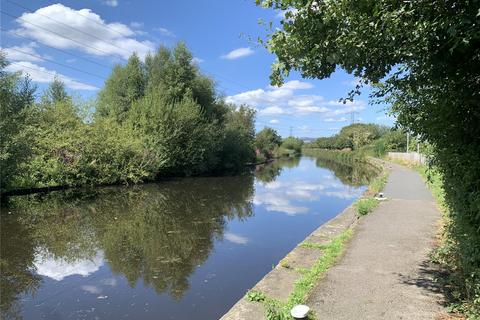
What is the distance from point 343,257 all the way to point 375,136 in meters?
89.6

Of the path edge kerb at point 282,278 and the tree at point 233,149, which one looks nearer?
the path edge kerb at point 282,278

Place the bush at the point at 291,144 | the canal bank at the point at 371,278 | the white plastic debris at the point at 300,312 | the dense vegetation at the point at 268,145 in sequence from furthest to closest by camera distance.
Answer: the bush at the point at 291,144
the dense vegetation at the point at 268,145
the canal bank at the point at 371,278
the white plastic debris at the point at 300,312

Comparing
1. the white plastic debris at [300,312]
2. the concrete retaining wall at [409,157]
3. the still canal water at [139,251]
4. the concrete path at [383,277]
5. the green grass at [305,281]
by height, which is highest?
the concrete retaining wall at [409,157]

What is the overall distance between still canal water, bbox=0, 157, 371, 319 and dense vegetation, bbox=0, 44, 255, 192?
9.33 ft

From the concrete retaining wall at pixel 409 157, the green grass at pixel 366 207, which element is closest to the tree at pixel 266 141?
the concrete retaining wall at pixel 409 157

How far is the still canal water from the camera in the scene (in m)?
7.46

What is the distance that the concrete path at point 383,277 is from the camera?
513 cm

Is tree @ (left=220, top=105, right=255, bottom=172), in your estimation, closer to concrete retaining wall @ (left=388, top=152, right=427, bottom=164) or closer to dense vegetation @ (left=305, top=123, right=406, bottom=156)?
dense vegetation @ (left=305, top=123, right=406, bottom=156)

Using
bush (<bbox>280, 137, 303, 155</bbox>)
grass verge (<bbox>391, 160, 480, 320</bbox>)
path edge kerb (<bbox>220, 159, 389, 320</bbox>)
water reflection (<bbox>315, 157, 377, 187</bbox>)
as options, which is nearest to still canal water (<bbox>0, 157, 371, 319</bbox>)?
path edge kerb (<bbox>220, 159, 389, 320</bbox>)

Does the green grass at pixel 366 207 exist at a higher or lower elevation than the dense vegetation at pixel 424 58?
lower

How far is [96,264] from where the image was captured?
32.3ft

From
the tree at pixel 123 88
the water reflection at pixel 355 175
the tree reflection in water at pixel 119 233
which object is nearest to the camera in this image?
the tree reflection in water at pixel 119 233

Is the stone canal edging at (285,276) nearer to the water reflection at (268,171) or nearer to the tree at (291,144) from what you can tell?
the water reflection at (268,171)

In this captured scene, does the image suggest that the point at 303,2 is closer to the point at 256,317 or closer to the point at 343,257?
the point at 256,317
